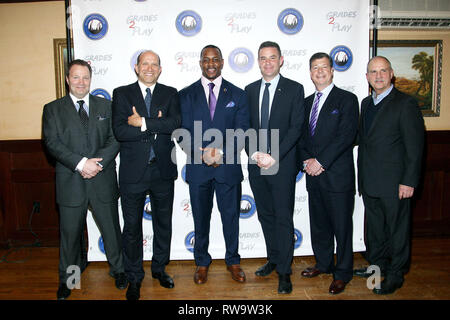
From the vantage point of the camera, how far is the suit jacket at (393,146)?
258 centimetres

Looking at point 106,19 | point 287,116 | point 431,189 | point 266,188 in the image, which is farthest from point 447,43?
point 106,19

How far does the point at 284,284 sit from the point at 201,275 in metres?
0.76

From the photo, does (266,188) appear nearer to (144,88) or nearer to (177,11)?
(144,88)

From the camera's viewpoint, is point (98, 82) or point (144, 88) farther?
point (98, 82)

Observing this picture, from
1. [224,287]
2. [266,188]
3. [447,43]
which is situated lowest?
[224,287]

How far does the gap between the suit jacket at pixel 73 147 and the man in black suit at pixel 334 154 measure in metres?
1.75

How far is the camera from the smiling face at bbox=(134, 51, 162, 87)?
2711mm

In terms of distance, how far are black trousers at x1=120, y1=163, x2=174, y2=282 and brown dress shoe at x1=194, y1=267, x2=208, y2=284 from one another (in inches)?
16.5

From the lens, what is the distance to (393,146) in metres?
2.66

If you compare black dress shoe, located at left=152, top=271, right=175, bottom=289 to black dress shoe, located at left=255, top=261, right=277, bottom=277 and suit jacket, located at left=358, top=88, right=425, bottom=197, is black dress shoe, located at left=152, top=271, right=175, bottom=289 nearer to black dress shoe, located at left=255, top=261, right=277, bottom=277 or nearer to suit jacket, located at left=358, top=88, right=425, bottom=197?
black dress shoe, located at left=255, top=261, right=277, bottom=277

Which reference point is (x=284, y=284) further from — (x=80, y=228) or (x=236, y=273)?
(x=80, y=228)

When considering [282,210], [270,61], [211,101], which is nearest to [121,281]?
[282,210]

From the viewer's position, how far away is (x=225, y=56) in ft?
10.9

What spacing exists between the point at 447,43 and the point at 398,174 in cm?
246
